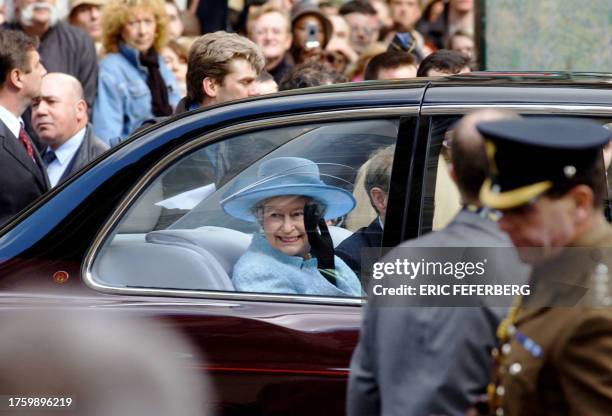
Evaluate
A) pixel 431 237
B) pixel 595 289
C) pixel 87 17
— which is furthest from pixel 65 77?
pixel 595 289

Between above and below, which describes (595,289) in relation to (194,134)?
below

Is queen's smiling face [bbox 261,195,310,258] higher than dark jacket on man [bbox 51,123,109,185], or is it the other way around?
dark jacket on man [bbox 51,123,109,185]

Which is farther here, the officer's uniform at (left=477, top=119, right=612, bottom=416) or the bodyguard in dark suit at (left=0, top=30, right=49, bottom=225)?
the bodyguard in dark suit at (left=0, top=30, right=49, bottom=225)

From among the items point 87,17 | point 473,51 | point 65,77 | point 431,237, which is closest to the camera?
point 431,237

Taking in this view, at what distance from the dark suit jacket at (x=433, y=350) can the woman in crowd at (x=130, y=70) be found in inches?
200

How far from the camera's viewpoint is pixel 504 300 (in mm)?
2453

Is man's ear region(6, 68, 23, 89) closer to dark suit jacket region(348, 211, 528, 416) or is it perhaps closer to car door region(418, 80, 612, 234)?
car door region(418, 80, 612, 234)

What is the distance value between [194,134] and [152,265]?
1.30 feet

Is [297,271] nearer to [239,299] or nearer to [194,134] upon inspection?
[239,299]

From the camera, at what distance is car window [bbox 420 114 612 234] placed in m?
3.38

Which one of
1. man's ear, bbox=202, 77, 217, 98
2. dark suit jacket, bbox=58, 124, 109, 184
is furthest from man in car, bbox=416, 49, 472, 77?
dark suit jacket, bbox=58, 124, 109, 184

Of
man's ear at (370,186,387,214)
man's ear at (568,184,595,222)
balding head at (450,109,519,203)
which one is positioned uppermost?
balding head at (450,109,519,203)

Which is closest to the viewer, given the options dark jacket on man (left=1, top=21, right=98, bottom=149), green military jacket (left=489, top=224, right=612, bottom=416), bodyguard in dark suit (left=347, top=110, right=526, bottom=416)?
green military jacket (left=489, top=224, right=612, bottom=416)

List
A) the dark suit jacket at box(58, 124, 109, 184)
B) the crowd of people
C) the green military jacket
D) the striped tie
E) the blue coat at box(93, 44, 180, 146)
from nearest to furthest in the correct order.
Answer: the green military jacket
the striped tie
the crowd of people
the dark suit jacket at box(58, 124, 109, 184)
the blue coat at box(93, 44, 180, 146)
